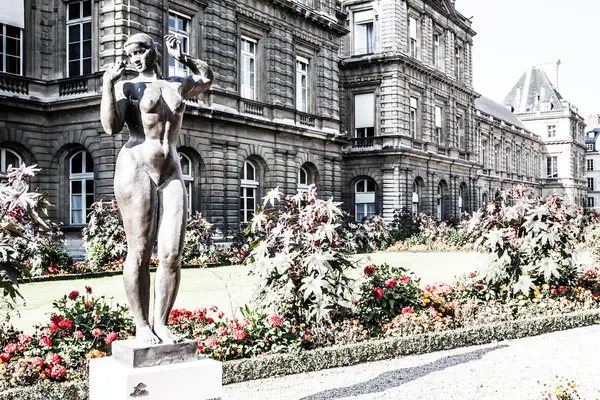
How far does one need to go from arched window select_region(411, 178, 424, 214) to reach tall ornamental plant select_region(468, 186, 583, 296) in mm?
24929

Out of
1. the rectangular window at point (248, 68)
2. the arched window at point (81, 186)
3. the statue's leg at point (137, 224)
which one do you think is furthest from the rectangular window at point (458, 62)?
the statue's leg at point (137, 224)

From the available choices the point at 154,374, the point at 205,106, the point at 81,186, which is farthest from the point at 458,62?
the point at 154,374

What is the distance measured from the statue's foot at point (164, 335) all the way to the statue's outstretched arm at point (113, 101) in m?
1.39

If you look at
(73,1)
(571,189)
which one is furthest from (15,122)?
(571,189)

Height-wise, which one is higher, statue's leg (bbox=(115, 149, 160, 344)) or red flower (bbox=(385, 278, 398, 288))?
statue's leg (bbox=(115, 149, 160, 344))

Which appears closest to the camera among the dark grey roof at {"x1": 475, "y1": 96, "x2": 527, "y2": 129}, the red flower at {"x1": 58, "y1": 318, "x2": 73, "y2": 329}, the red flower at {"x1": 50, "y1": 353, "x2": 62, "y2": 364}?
the red flower at {"x1": 50, "y1": 353, "x2": 62, "y2": 364}

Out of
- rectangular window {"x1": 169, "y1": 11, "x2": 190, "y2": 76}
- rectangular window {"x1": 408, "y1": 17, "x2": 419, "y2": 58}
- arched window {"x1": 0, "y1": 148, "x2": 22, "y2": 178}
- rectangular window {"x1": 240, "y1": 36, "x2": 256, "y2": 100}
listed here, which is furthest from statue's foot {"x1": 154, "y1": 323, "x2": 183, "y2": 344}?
rectangular window {"x1": 408, "y1": 17, "x2": 419, "y2": 58}

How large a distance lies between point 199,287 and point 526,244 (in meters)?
6.78

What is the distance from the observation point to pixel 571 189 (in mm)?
68500

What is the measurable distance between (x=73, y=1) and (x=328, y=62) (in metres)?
11.4

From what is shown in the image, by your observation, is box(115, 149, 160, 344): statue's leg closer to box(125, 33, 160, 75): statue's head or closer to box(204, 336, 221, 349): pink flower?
box(125, 33, 160, 75): statue's head

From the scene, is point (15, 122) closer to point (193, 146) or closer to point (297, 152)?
point (193, 146)

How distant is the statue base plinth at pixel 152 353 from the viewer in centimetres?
435

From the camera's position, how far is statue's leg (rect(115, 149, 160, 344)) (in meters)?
4.52
